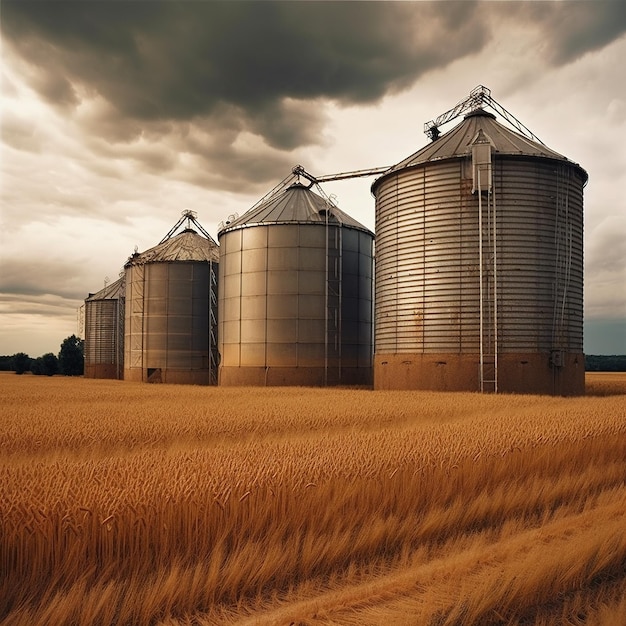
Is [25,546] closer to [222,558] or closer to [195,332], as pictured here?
[222,558]

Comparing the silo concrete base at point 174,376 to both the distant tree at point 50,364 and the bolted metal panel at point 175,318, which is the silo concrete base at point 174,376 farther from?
the distant tree at point 50,364

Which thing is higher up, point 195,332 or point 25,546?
point 195,332

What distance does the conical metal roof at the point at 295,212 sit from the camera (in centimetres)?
4150

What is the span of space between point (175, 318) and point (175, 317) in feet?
0.27

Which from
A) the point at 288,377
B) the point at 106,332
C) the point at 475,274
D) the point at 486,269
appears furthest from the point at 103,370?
the point at 486,269

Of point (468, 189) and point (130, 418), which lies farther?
point (468, 189)

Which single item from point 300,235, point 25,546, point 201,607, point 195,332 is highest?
point 300,235

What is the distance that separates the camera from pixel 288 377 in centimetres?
3906

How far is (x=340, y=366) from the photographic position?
132ft

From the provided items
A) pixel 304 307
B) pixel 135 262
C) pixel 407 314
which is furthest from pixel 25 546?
pixel 135 262

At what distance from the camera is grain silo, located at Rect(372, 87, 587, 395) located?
29625mm

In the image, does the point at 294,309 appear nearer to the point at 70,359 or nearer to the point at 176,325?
the point at 176,325

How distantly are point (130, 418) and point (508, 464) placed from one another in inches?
386

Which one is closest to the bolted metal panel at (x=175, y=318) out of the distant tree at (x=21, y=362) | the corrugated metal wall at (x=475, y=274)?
the corrugated metal wall at (x=475, y=274)
